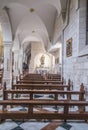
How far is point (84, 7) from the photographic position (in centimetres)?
555

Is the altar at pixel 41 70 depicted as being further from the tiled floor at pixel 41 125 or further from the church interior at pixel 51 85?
the tiled floor at pixel 41 125

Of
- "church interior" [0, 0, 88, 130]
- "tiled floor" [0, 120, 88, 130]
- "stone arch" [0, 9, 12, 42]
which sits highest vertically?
"stone arch" [0, 9, 12, 42]

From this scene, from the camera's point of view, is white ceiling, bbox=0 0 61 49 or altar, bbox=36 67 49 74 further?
altar, bbox=36 67 49 74

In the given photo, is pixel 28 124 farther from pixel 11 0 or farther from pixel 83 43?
pixel 11 0

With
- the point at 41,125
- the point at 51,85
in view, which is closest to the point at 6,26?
the point at 51,85

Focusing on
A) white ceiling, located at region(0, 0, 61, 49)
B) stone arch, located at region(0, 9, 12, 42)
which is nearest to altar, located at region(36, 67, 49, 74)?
white ceiling, located at region(0, 0, 61, 49)

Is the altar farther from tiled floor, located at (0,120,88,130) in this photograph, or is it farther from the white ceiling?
tiled floor, located at (0,120,88,130)

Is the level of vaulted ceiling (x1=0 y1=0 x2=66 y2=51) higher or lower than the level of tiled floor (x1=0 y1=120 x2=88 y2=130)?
higher

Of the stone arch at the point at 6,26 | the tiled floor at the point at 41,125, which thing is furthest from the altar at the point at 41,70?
the tiled floor at the point at 41,125

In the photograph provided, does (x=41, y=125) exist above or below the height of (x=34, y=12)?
below

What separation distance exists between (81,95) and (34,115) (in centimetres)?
118

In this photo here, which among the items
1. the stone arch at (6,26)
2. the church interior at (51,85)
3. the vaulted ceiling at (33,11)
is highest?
the vaulted ceiling at (33,11)

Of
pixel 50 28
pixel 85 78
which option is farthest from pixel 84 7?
pixel 50 28

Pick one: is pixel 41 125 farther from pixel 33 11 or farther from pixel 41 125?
pixel 33 11
